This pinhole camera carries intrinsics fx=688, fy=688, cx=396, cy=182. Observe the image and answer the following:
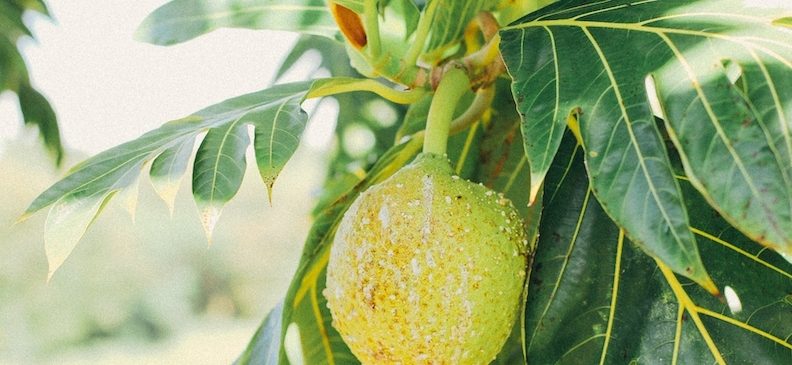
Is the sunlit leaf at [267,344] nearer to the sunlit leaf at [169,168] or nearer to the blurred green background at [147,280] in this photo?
the sunlit leaf at [169,168]

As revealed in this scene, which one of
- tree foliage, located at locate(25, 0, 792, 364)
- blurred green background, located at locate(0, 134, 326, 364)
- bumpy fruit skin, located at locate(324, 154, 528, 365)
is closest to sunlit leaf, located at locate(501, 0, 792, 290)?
tree foliage, located at locate(25, 0, 792, 364)

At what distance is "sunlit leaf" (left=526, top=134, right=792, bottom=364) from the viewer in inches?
24.8

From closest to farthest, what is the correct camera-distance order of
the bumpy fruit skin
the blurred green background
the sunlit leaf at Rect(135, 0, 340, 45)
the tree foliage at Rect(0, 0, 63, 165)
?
1. the bumpy fruit skin
2. the sunlit leaf at Rect(135, 0, 340, 45)
3. the tree foliage at Rect(0, 0, 63, 165)
4. the blurred green background

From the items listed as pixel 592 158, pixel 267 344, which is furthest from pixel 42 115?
pixel 592 158

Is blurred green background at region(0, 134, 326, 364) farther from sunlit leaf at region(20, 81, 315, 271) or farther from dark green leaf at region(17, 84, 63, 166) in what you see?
sunlit leaf at region(20, 81, 315, 271)

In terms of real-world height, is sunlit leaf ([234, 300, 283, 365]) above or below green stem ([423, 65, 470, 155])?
below

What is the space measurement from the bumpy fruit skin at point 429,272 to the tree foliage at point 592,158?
7 cm

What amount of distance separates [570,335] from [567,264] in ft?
0.23

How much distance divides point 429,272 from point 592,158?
0.17 meters

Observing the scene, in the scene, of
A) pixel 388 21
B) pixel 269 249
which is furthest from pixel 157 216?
pixel 388 21

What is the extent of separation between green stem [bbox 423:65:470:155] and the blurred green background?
36.5ft

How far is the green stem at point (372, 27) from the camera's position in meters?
0.65

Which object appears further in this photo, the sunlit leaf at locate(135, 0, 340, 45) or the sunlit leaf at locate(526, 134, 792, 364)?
the sunlit leaf at locate(135, 0, 340, 45)

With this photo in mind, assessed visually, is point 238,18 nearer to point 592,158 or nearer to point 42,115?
point 592,158
